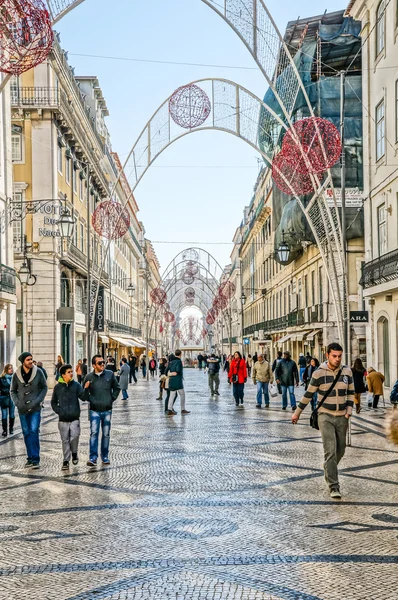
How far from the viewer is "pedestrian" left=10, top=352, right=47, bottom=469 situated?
36.0 ft

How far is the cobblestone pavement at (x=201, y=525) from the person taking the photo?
543cm

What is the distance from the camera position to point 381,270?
25.2 m

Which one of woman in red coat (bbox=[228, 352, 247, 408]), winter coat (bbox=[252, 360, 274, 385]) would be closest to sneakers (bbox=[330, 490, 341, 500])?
winter coat (bbox=[252, 360, 274, 385])

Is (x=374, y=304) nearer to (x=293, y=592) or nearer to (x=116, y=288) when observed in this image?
(x=293, y=592)

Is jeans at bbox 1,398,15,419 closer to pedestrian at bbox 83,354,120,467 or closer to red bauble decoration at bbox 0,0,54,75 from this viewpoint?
pedestrian at bbox 83,354,120,467

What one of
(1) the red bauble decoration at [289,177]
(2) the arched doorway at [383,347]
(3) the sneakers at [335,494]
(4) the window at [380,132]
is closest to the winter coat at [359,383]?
(1) the red bauble decoration at [289,177]

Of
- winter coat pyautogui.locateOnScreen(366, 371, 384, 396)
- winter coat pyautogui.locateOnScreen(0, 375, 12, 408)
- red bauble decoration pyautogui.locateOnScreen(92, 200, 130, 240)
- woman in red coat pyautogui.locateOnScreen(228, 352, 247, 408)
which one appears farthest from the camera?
red bauble decoration pyautogui.locateOnScreen(92, 200, 130, 240)

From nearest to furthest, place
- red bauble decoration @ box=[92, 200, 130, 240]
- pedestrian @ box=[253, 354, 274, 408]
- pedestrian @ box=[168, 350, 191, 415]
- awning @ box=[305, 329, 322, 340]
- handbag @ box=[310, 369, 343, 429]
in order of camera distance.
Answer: handbag @ box=[310, 369, 343, 429] → pedestrian @ box=[168, 350, 191, 415] → pedestrian @ box=[253, 354, 274, 408] → red bauble decoration @ box=[92, 200, 130, 240] → awning @ box=[305, 329, 322, 340]

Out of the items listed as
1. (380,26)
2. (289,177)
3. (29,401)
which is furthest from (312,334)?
(29,401)

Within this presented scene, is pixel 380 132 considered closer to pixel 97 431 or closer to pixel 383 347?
pixel 383 347

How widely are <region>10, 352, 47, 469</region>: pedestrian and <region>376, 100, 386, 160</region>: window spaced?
735 inches

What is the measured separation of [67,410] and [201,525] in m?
4.20

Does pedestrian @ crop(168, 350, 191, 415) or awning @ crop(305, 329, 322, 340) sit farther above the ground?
awning @ crop(305, 329, 322, 340)

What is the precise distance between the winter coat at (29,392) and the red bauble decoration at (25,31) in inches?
174
